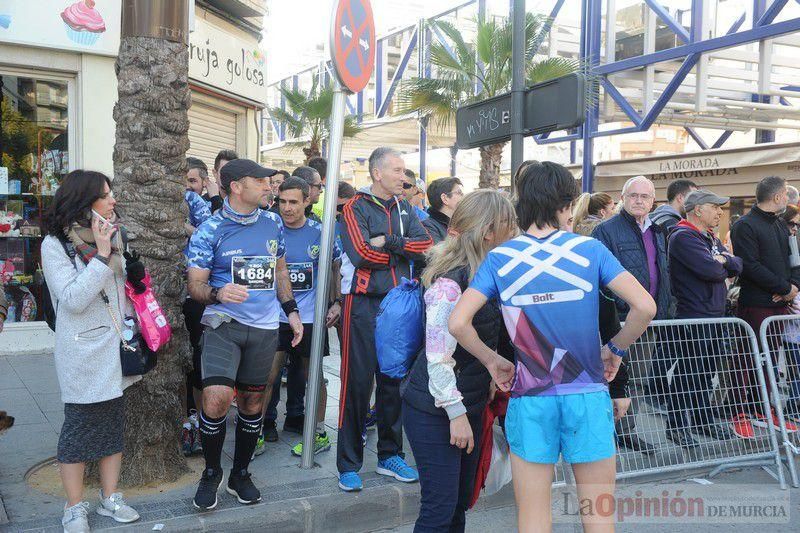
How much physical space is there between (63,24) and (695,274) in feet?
23.6

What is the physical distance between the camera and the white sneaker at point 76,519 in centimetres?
352

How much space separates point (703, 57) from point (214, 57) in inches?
331

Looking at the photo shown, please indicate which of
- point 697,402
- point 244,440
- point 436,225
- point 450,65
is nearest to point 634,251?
point 697,402

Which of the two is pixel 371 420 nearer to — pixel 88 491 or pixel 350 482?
pixel 350 482

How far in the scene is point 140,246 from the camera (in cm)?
424

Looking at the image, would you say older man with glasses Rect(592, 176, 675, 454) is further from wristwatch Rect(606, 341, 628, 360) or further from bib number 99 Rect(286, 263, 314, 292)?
wristwatch Rect(606, 341, 628, 360)

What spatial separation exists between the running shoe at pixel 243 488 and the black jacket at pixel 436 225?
199 cm

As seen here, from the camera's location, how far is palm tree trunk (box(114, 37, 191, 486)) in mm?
4211

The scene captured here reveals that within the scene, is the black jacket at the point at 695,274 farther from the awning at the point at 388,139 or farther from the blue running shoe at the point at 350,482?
the awning at the point at 388,139

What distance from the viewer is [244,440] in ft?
13.4

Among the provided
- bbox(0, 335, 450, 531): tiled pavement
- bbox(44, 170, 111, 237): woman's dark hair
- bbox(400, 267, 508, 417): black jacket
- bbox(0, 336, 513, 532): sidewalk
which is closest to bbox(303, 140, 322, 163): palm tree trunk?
bbox(0, 335, 450, 531): tiled pavement

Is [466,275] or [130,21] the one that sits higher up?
[130,21]

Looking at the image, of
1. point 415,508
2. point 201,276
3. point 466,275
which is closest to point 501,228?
point 466,275

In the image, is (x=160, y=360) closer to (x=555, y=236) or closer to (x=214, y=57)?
(x=555, y=236)
